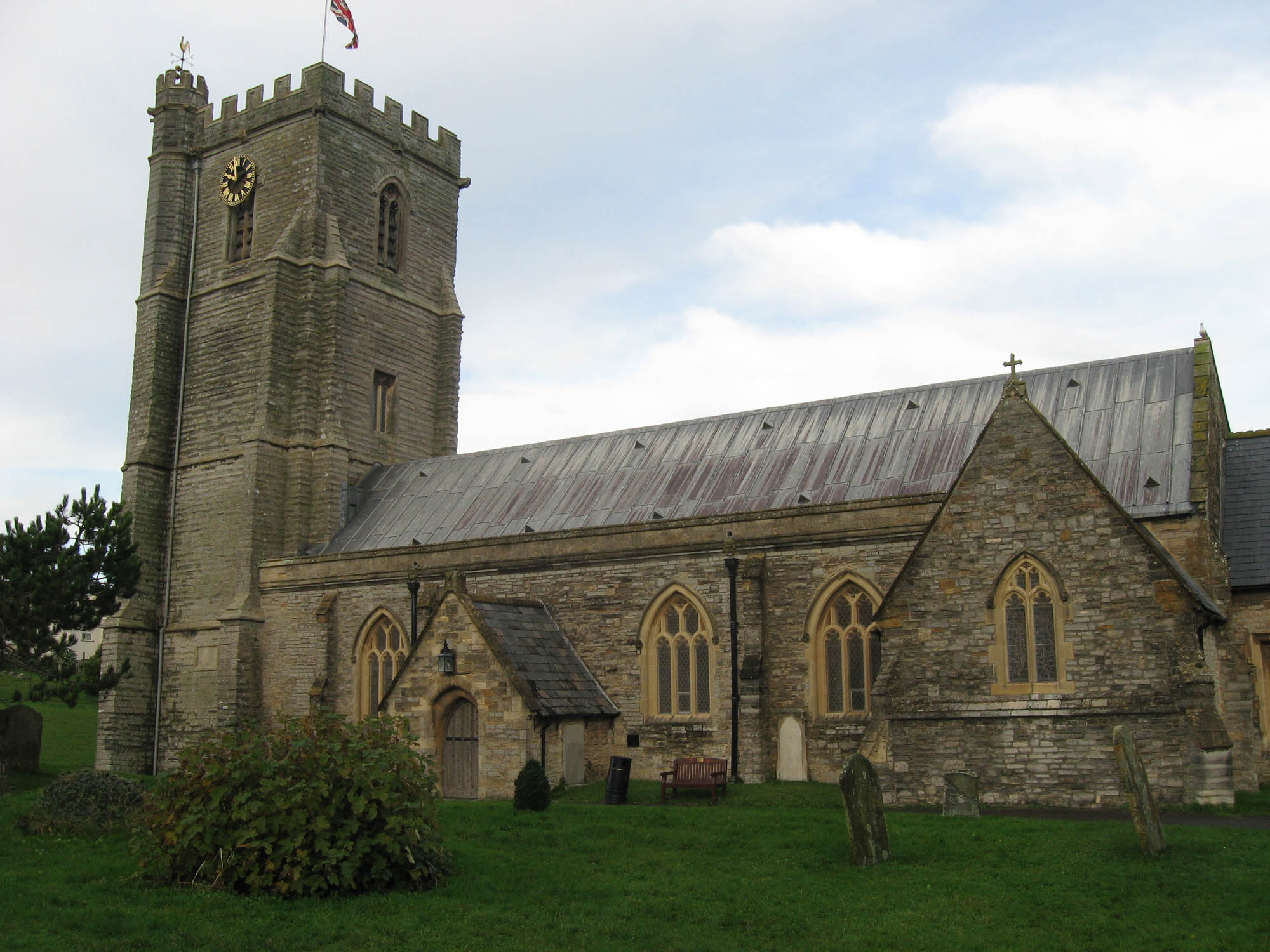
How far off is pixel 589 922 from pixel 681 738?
12.5 m

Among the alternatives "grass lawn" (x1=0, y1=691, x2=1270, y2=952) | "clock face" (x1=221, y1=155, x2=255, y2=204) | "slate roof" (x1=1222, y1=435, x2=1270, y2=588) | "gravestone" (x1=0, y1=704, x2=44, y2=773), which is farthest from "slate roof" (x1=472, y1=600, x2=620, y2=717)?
"clock face" (x1=221, y1=155, x2=255, y2=204)

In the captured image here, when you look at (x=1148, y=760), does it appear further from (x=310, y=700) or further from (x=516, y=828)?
(x=310, y=700)

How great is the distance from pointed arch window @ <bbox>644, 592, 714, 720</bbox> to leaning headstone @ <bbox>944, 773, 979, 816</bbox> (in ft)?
26.9

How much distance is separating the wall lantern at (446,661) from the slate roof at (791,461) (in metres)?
5.53

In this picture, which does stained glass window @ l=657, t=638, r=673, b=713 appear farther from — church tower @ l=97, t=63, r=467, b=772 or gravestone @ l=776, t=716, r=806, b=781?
church tower @ l=97, t=63, r=467, b=772

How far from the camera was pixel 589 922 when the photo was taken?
491 inches

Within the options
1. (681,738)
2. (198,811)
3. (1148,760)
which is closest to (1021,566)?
(1148,760)

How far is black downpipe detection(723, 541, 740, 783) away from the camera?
23938mm

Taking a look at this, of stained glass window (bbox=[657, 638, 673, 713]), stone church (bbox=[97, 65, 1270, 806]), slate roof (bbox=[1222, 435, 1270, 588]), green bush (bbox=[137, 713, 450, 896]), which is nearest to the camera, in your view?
green bush (bbox=[137, 713, 450, 896])

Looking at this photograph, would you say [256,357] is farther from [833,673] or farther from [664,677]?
[833,673]

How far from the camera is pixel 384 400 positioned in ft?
123

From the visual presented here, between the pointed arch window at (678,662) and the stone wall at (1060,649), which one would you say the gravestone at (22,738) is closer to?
the pointed arch window at (678,662)

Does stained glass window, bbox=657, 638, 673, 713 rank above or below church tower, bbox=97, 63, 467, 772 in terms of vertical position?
below

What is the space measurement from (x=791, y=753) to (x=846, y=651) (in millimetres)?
2211
